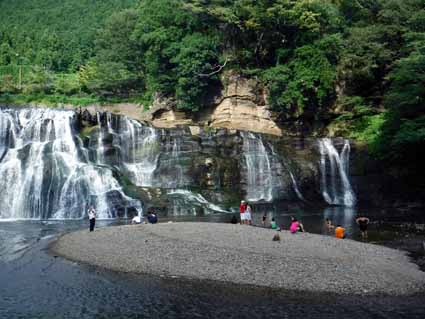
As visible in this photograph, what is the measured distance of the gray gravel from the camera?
1834 centimetres

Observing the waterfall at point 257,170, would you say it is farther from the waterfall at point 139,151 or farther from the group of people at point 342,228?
the group of people at point 342,228

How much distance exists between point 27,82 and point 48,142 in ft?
133

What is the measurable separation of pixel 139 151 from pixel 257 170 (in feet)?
34.5

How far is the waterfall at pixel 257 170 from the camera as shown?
1737 inches

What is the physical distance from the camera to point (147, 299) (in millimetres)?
16797

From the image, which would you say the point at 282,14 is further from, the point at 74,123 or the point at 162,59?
the point at 74,123

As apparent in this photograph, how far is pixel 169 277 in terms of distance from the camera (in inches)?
763

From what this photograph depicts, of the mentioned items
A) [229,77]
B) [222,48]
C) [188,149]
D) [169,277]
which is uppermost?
[222,48]

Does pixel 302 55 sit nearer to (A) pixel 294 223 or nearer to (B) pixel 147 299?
(A) pixel 294 223

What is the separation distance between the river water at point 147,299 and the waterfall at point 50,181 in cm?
1552

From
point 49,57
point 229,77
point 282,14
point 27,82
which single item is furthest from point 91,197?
point 49,57

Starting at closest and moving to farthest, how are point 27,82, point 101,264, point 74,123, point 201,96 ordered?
point 101,264 → point 74,123 → point 201,96 → point 27,82

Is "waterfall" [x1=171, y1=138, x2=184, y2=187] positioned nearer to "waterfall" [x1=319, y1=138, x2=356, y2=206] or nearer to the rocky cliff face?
the rocky cliff face

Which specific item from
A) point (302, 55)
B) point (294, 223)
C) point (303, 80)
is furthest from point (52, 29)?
point (294, 223)
